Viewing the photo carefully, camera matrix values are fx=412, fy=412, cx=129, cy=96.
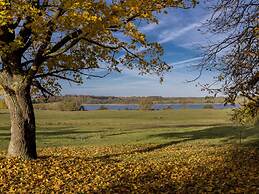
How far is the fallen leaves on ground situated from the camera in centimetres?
1109

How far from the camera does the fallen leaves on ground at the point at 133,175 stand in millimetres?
11094

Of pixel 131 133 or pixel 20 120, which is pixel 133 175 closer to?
pixel 20 120

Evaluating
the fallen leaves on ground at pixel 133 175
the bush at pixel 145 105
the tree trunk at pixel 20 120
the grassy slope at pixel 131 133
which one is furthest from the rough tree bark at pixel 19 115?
the bush at pixel 145 105

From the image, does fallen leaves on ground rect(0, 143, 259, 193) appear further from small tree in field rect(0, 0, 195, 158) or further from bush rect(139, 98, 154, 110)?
bush rect(139, 98, 154, 110)

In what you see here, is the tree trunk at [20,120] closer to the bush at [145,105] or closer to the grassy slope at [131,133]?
the grassy slope at [131,133]

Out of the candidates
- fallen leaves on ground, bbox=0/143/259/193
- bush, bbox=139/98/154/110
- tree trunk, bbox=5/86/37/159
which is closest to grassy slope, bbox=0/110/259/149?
fallen leaves on ground, bbox=0/143/259/193

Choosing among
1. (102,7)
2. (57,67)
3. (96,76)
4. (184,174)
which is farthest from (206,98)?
(57,67)

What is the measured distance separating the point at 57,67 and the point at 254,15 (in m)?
9.58

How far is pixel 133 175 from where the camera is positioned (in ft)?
42.7

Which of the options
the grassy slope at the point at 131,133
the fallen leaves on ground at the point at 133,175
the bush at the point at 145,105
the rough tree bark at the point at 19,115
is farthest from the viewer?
the bush at the point at 145,105

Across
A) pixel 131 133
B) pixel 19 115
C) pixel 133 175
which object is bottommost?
pixel 131 133

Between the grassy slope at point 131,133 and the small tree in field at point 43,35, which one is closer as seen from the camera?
the small tree in field at point 43,35

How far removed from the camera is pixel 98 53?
19.1 m

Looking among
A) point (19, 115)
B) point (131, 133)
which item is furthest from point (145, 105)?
point (19, 115)
